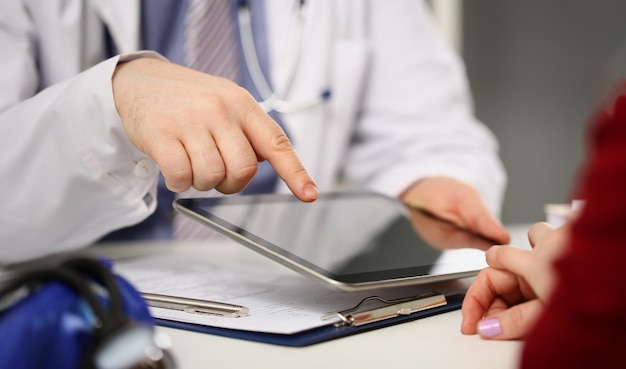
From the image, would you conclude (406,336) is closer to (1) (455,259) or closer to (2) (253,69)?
(1) (455,259)

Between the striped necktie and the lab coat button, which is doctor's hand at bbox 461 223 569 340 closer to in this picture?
the lab coat button

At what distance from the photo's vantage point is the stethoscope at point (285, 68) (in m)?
0.94

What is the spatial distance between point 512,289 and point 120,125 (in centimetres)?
36

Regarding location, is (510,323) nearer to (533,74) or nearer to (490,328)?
(490,328)

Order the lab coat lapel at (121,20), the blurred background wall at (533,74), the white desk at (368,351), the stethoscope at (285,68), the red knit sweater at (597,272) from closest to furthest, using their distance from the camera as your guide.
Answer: the red knit sweater at (597,272) → the white desk at (368,351) → the lab coat lapel at (121,20) → the stethoscope at (285,68) → the blurred background wall at (533,74)

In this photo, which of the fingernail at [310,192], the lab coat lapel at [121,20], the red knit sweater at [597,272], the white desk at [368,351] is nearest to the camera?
the red knit sweater at [597,272]

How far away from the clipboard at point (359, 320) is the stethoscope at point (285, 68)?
49 cm

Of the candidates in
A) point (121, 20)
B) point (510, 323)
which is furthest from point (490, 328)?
point (121, 20)

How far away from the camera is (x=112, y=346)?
276mm

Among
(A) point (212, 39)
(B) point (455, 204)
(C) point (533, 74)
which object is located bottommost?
(C) point (533, 74)

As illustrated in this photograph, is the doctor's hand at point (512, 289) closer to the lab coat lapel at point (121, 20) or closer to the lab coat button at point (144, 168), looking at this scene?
the lab coat button at point (144, 168)

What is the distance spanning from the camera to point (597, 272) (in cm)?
25

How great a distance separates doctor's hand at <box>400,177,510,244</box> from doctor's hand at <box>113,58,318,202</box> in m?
0.26

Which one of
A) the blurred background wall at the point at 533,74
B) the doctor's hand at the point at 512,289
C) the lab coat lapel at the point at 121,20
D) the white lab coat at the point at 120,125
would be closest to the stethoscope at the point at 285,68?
the white lab coat at the point at 120,125
